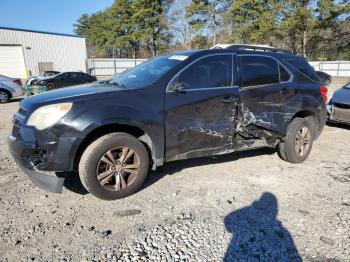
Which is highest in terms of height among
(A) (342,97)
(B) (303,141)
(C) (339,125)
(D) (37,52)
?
(D) (37,52)

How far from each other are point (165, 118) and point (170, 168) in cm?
125

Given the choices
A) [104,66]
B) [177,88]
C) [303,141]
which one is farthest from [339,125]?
[104,66]

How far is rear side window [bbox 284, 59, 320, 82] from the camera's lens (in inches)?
204

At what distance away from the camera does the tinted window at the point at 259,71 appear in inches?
180

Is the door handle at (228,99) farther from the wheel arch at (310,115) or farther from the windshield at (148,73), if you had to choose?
the wheel arch at (310,115)

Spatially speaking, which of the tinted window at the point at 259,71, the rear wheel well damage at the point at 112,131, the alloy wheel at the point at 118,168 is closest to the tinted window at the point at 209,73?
the tinted window at the point at 259,71

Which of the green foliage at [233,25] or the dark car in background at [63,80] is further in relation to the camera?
the green foliage at [233,25]

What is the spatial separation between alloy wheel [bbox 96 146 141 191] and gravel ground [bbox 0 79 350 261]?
0.75 feet

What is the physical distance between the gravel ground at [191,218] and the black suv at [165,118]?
37cm

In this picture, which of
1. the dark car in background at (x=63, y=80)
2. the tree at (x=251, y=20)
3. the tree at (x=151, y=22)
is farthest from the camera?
the tree at (x=151, y=22)

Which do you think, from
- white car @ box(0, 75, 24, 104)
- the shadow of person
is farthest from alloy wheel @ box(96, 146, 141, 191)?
white car @ box(0, 75, 24, 104)

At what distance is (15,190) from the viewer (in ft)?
13.3

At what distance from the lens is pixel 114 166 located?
3725 mm

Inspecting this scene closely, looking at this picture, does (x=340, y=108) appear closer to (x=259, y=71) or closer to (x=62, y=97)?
(x=259, y=71)
